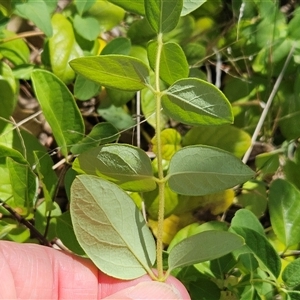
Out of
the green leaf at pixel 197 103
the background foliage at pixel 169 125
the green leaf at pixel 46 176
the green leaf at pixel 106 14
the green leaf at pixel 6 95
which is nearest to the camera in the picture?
the green leaf at pixel 197 103

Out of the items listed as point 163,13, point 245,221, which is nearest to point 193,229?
point 245,221

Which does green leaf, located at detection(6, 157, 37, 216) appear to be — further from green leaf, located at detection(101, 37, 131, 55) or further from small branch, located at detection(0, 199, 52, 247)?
green leaf, located at detection(101, 37, 131, 55)

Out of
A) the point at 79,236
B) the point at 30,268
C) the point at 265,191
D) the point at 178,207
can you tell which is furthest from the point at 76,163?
the point at 265,191

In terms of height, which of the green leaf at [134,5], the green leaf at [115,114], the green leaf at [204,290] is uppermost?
the green leaf at [134,5]

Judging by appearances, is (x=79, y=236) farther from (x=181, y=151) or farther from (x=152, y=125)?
(x=152, y=125)

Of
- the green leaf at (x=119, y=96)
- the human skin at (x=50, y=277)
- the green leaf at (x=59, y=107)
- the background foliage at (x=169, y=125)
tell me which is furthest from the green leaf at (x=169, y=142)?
the human skin at (x=50, y=277)

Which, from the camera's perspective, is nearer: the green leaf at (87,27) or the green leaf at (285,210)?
the green leaf at (285,210)

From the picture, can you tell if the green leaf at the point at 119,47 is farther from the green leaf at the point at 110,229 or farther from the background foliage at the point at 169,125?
the green leaf at the point at 110,229
